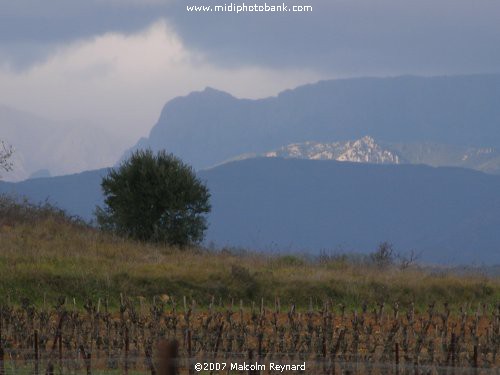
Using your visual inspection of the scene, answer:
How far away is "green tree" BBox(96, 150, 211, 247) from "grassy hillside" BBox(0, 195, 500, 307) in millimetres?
5180

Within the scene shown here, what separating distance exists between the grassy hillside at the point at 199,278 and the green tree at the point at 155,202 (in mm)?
5180

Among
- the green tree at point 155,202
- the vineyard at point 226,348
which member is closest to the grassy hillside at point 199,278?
the green tree at point 155,202

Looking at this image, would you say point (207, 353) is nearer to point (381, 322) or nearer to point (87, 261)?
point (381, 322)

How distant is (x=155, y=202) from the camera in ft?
122

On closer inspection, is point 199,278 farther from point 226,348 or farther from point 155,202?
point 226,348

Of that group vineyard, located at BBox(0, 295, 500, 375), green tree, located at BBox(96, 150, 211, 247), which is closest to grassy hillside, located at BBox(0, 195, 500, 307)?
green tree, located at BBox(96, 150, 211, 247)

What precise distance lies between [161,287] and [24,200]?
13.4m

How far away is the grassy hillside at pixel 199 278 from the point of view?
86.6ft

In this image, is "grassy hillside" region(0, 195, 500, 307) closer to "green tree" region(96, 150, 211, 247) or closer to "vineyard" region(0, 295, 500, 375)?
"green tree" region(96, 150, 211, 247)

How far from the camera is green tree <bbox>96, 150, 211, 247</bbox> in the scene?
36.9 meters

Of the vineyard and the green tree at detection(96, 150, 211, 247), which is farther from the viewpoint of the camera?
the green tree at detection(96, 150, 211, 247)

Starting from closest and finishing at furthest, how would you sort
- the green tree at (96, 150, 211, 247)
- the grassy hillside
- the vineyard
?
the vineyard
the grassy hillside
the green tree at (96, 150, 211, 247)

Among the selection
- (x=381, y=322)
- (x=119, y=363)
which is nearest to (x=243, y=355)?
(x=119, y=363)

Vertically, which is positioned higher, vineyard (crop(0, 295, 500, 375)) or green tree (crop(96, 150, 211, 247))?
green tree (crop(96, 150, 211, 247))
